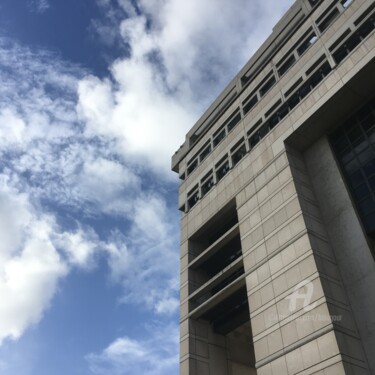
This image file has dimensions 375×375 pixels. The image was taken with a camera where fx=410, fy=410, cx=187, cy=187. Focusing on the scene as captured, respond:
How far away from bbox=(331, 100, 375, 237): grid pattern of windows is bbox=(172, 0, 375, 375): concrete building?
9 cm

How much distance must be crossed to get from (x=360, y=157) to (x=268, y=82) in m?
14.6

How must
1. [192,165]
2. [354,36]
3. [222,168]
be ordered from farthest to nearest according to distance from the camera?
1. [192,165]
2. [222,168]
3. [354,36]

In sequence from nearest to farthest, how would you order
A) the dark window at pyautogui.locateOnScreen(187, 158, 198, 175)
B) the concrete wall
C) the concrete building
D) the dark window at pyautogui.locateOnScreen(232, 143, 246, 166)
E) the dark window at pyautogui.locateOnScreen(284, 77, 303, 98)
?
the concrete wall < the concrete building < the dark window at pyautogui.locateOnScreen(284, 77, 303, 98) < the dark window at pyautogui.locateOnScreen(232, 143, 246, 166) < the dark window at pyautogui.locateOnScreen(187, 158, 198, 175)

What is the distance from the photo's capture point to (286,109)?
117 ft

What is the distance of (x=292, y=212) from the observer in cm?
2944

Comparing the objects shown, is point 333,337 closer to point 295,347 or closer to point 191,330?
point 295,347

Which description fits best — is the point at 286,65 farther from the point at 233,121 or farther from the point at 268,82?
the point at 233,121

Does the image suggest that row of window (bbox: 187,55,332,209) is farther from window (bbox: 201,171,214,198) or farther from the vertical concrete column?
the vertical concrete column

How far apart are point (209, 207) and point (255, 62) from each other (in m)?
16.7

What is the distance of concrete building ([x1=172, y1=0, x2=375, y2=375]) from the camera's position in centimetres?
2470

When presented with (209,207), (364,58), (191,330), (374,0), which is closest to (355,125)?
(364,58)

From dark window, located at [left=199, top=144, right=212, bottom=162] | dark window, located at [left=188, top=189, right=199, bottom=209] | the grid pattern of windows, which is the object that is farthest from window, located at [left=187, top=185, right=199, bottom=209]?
the grid pattern of windows

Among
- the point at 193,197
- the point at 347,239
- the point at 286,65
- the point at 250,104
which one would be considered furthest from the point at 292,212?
the point at 193,197

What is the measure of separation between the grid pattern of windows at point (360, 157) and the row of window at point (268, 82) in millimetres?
7317
